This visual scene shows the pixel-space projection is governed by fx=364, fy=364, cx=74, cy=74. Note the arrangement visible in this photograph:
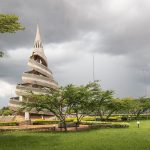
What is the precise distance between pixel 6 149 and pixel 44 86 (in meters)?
47.8

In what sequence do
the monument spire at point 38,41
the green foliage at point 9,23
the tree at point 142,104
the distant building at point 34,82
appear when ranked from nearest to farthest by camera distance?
the green foliage at point 9,23 → the distant building at point 34,82 → the tree at point 142,104 → the monument spire at point 38,41

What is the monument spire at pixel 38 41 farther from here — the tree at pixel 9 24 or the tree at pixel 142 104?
the tree at pixel 9 24

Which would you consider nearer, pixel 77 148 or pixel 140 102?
pixel 77 148

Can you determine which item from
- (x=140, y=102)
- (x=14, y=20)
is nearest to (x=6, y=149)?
(x=14, y=20)

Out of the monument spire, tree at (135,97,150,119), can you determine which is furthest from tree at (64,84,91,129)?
the monument spire

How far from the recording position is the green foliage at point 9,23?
22263 mm

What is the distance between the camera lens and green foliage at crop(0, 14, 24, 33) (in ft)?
73.0

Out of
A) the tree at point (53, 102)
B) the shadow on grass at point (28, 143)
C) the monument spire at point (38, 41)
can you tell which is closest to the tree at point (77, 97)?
the tree at point (53, 102)

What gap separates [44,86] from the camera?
2608 inches

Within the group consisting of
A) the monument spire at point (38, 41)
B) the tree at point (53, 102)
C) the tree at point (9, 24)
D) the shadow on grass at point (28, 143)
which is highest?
the monument spire at point (38, 41)

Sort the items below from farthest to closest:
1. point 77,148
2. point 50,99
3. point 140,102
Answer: point 140,102, point 50,99, point 77,148

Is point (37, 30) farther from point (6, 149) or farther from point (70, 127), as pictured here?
point (6, 149)

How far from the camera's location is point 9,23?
22703mm

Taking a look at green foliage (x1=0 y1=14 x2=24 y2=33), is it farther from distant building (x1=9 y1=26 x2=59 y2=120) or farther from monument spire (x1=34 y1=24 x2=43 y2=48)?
monument spire (x1=34 y1=24 x2=43 y2=48)
